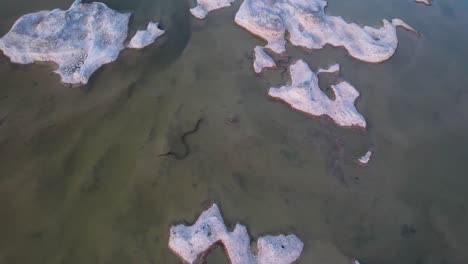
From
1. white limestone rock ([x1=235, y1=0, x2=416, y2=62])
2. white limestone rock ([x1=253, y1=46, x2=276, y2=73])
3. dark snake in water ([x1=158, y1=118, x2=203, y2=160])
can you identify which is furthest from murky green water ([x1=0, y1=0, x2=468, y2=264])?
white limestone rock ([x1=235, y1=0, x2=416, y2=62])

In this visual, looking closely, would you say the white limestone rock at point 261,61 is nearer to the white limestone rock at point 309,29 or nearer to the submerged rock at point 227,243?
the white limestone rock at point 309,29

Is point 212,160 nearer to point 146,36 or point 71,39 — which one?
point 146,36

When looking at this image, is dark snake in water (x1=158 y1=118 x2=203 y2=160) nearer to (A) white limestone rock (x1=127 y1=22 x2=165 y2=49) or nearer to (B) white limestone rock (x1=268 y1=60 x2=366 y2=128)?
(B) white limestone rock (x1=268 y1=60 x2=366 y2=128)

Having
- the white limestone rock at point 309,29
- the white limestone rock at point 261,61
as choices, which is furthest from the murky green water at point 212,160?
the white limestone rock at point 309,29

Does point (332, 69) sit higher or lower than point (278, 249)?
higher

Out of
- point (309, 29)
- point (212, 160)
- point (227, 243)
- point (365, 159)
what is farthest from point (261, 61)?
point (227, 243)

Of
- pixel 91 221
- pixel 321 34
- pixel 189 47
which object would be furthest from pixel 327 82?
pixel 91 221

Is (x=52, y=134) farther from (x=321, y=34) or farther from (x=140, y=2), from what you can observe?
(x=321, y=34)
